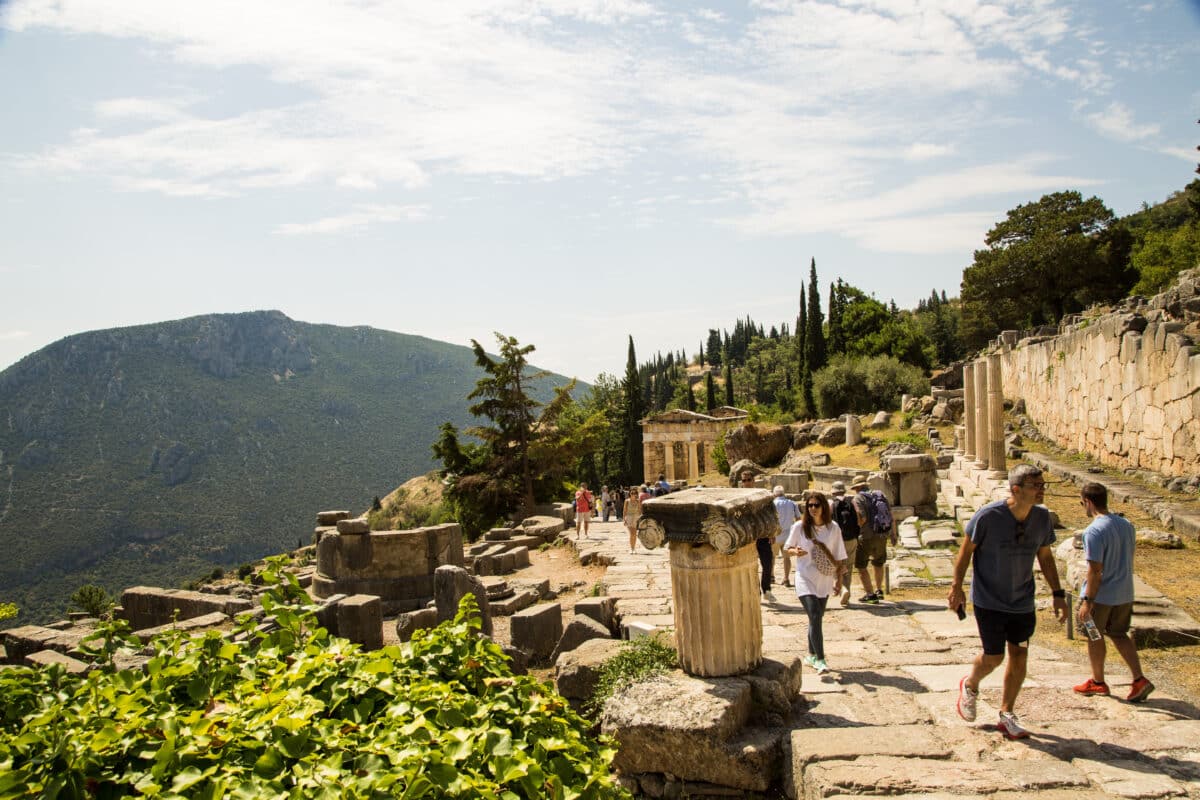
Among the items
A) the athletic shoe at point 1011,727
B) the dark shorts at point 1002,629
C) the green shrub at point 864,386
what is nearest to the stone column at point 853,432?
the green shrub at point 864,386

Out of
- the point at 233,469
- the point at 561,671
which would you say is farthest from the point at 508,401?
the point at 233,469

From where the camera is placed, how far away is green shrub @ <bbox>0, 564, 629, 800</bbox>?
2125mm

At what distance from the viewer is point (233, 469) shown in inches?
3627

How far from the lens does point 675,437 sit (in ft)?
143

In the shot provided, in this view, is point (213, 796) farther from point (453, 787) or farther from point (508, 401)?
point (508, 401)

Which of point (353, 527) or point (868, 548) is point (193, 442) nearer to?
point (353, 527)

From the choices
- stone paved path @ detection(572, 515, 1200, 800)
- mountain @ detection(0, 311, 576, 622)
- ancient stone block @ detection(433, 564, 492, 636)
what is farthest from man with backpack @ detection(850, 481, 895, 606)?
mountain @ detection(0, 311, 576, 622)

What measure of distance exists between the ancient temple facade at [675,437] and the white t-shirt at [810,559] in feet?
119

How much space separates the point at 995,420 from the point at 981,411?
1216 millimetres

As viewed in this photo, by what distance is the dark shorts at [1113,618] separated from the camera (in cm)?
529

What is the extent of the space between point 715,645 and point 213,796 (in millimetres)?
3739

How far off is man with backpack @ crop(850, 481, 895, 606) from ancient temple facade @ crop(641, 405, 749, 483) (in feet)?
110

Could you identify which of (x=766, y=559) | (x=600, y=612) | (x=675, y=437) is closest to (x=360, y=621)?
(x=600, y=612)

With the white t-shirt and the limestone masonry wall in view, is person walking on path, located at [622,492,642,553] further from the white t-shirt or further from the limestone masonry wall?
the limestone masonry wall
